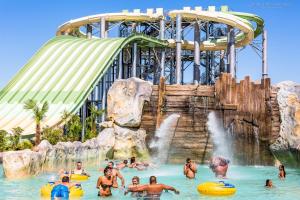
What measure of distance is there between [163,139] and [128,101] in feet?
7.91

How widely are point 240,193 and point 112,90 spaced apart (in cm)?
1120

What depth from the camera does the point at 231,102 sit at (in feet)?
74.6

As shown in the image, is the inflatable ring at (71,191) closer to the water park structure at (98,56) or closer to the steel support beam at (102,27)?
the water park structure at (98,56)

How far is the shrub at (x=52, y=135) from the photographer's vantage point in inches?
916

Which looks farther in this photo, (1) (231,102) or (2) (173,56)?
(2) (173,56)

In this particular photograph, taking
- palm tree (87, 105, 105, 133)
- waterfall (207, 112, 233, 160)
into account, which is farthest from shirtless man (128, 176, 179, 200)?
palm tree (87, 105, 105, 133)

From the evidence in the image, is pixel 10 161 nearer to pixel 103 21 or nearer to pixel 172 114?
pixel 172 114

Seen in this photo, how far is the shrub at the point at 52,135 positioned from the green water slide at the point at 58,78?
43.6 inches

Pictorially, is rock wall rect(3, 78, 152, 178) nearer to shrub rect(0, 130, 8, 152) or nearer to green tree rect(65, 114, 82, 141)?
green tree rect(65, 114, 82, 141)

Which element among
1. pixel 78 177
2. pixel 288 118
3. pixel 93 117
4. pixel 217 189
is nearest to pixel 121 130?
pixel 93 117

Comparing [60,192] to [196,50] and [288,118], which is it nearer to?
[288,118]

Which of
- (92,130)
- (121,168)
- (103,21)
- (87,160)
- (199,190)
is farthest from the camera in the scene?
(103,21)

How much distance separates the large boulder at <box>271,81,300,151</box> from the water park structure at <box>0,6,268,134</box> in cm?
1033

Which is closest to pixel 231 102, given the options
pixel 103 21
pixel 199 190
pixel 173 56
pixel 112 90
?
pixel 112 90
